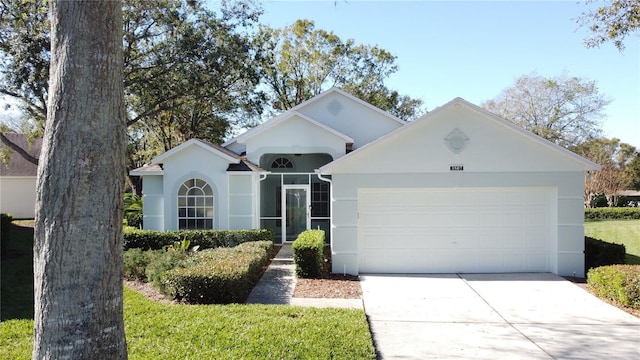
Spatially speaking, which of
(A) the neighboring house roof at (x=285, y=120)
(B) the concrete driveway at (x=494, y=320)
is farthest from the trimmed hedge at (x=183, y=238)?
(B) the concrete driveway at (x=494, y=320)

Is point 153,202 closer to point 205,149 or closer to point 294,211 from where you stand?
point 205,149

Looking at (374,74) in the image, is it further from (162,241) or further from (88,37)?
(88,37)

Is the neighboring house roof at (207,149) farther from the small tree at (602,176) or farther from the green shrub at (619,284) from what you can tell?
the small tree at (602,176)

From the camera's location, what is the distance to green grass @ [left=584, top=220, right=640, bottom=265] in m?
17.3

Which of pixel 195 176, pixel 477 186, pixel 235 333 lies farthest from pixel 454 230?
pixel 195 176

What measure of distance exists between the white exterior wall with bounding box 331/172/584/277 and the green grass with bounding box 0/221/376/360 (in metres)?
3.67

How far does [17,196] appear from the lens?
28266 millimetres

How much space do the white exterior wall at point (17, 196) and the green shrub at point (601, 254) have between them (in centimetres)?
3177

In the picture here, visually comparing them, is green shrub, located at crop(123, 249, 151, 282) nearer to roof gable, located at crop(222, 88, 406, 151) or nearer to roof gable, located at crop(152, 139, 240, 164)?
roof gable, located at crop(152, 139, 240, 164)

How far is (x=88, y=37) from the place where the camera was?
3.38m

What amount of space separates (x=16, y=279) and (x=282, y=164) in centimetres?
1066

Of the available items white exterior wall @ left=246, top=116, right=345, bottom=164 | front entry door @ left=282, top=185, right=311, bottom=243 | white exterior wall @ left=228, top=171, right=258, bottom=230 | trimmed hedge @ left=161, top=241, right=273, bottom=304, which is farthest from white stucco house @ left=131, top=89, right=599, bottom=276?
front entry door @ left=282, top=185, right=311, bottom=243

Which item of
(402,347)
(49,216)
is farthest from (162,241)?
(49,216)

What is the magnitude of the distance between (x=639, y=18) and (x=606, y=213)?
2397 centimetres
